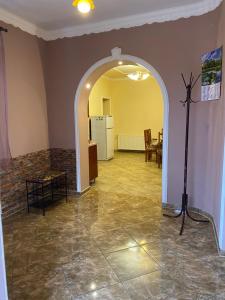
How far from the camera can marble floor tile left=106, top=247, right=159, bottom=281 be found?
2.32m

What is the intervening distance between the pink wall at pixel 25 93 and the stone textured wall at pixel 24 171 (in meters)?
0.15

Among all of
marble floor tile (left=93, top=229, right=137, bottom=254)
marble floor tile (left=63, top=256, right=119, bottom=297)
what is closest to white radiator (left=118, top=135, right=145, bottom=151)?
marble floor tile (left=93, top=229, right=137, bottom=254)

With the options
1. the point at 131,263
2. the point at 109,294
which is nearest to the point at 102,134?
the point at 131,263

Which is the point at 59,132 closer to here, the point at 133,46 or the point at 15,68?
the point at 15,68

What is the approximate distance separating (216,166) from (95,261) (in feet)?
5.87

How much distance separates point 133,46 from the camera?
3.85 meters

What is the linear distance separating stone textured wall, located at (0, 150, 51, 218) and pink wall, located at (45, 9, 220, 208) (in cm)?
70

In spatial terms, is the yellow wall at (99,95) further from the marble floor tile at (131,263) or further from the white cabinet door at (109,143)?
the marble floor tile at (131,263)

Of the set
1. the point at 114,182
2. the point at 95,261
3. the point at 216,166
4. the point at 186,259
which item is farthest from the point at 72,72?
the point at 186,259

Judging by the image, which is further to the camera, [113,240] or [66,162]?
[66,162]

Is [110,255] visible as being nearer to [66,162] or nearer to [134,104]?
[66,162]

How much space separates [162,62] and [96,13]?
1197 mm

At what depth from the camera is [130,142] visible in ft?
30.8

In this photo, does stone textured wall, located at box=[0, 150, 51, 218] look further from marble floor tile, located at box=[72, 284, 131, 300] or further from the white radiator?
the white radiator
